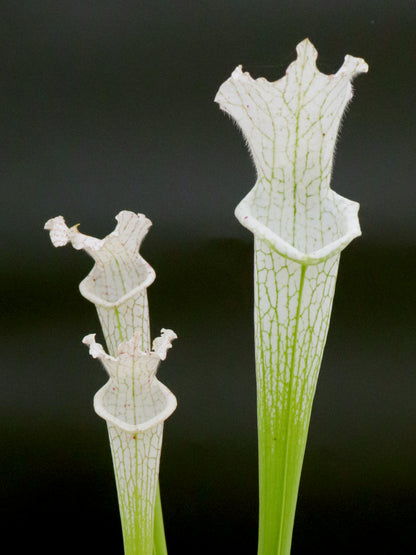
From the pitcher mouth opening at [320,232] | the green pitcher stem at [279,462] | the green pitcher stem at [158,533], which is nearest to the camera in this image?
the pitcher mouth opening at [320,232]

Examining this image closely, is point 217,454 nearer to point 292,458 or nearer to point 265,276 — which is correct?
point 292,458

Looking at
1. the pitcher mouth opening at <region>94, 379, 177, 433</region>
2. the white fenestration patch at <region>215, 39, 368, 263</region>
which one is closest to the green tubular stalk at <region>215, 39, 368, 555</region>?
the white fenestration patch at <region>215, 39, 368, 263</region>

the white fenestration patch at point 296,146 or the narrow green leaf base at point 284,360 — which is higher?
the white fenestration patch at point 296,146

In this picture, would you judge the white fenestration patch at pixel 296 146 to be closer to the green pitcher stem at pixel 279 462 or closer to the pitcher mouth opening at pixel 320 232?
the pitcher mouth opening at pixel 320 232

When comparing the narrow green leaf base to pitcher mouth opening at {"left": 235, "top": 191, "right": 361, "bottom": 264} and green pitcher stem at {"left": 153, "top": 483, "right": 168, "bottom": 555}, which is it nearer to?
pitcher mouth opening at {"left": 235, "top": 191, "right": 361, "bottom": 264}

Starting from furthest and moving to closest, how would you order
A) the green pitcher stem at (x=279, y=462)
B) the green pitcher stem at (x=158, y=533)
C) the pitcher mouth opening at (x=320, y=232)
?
the green pitcher stem at (x=158, y=533) < the green pitcher stem at (x=279, y=462) < the pitcher mouth opening at (x=320, y=232)

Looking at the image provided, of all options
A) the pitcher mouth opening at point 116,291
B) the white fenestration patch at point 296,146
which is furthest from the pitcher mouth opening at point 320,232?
the pitcher mouth opening at point 116,291

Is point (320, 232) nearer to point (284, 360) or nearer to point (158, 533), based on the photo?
point (284, 360)

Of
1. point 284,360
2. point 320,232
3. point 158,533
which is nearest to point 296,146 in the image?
point 320,232

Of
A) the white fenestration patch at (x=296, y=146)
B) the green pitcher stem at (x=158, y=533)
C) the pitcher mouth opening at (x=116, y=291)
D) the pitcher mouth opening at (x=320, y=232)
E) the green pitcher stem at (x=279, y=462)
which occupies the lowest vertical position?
the green pitcher stem at (x=158, y=533)

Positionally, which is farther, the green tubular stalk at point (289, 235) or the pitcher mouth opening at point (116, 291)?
the pitcher mouth opening at point (116, 291)
